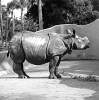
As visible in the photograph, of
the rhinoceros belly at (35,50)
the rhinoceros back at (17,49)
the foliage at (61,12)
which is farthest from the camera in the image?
the foliage at (61,12)

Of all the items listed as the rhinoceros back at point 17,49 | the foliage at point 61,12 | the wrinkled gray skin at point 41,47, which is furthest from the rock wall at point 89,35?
the foliage at point 61,12

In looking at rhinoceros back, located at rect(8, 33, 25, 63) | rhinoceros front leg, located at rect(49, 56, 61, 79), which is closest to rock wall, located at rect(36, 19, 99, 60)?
rhinoceros back, located at rect(8, 33, 25, 63)

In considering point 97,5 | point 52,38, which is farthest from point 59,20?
point 52,38

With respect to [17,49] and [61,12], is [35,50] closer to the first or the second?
[17,49]

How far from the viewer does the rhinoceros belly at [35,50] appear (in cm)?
1199

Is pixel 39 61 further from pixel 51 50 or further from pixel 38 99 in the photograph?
pixel 38 99

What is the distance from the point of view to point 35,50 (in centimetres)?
1201

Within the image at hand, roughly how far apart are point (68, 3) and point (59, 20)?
2.87 m

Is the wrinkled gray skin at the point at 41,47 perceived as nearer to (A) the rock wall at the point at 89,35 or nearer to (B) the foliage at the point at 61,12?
(A) the rock wall at the point at 89,35

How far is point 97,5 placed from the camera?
66.7 meters

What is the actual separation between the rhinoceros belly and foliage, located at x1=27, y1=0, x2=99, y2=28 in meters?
32.1

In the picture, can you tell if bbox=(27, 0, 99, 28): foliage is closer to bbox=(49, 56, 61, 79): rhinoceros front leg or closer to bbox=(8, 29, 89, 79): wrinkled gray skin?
bbox=(8, 29, 89, 79): wrinkled gray skin

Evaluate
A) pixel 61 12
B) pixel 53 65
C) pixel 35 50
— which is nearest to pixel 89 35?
pixel 53 65

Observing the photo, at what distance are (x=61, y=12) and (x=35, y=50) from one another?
109ft
